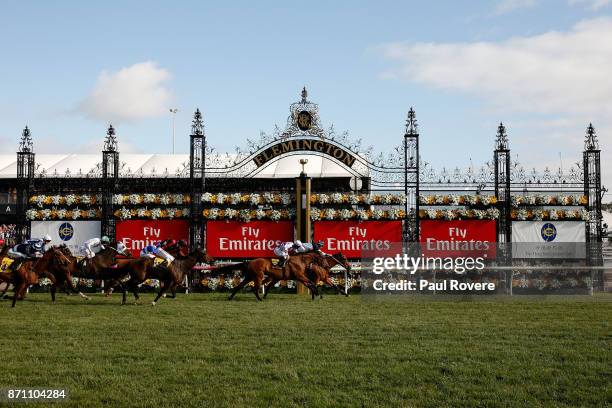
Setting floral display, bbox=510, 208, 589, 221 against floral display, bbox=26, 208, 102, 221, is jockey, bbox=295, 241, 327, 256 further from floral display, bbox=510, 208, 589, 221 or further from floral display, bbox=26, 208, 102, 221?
floral display, bbox=26, 208, 102, 221

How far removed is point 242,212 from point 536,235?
881cm

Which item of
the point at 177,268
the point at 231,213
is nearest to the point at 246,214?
the point at 231,213

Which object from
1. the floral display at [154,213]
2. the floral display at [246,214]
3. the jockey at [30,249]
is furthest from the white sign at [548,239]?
the jockey at [30,249]

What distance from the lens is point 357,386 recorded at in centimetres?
730

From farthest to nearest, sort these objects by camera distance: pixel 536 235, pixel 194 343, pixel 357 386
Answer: pixel 536 235, pixel 194 343, pixel 357 386

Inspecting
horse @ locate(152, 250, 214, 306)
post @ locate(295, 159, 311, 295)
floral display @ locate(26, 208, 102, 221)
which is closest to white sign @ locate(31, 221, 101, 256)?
floral display @ locate(26, 208, 102, 221)

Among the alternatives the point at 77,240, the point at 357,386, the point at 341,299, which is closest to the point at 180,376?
the point at 357,386

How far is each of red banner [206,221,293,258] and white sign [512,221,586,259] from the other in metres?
6.81

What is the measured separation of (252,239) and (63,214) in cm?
604

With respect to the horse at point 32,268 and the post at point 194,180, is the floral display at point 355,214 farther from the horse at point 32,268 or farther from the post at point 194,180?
the horse at point 32,268

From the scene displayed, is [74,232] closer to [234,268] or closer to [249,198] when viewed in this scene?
[249,198]

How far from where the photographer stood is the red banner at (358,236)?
20.3m

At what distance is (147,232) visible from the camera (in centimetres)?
2095

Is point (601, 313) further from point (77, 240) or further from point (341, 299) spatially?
point (77, 240)
